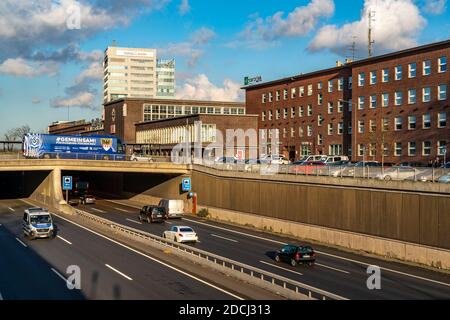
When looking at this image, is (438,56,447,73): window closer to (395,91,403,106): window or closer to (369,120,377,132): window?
(395,91,403,106): window

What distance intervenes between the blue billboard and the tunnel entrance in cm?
325

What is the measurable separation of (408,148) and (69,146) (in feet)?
161

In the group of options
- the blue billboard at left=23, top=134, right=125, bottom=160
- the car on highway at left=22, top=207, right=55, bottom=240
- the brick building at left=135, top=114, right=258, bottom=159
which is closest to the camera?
the car on highway at left=22, top=207, right=55, bottom=240

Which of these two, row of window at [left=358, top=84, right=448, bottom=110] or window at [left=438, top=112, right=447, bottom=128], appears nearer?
window at [left=438, top=112, right=447, bottom=128]

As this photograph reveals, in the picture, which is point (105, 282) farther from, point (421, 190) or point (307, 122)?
point (307, 122)

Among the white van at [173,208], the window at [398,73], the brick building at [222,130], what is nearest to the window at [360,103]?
the window at [398,73]

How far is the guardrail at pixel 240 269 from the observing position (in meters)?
22.4

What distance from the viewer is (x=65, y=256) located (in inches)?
1321

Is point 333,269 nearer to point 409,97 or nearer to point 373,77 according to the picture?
point 409,97

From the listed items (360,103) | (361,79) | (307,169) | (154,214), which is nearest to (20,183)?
(154,214)

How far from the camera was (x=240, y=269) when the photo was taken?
104ft

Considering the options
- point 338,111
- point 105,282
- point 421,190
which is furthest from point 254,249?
point 338,111

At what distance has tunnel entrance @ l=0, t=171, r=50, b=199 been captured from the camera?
3056 inches

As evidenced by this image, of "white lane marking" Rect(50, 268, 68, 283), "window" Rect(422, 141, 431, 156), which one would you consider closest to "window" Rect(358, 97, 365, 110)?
"window" Rect(422, 141, 431, 156)
